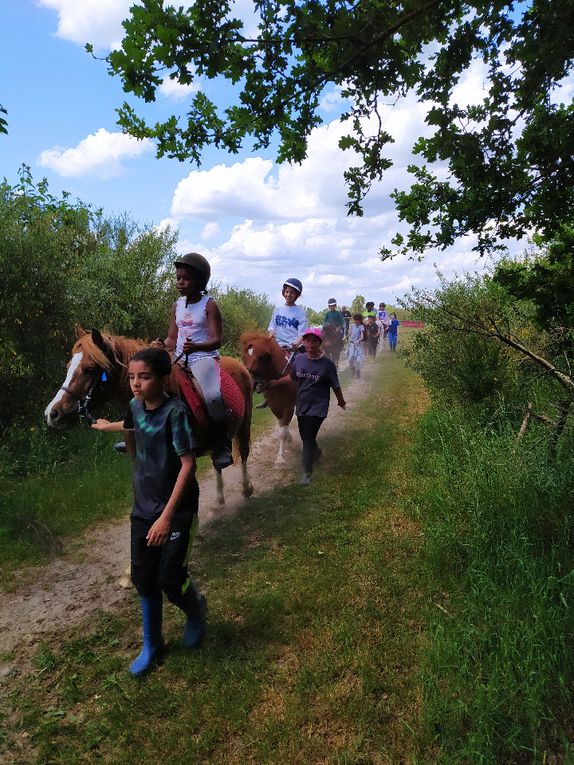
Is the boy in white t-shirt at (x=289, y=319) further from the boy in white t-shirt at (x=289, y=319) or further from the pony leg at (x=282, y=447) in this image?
the pony leg at (x=282, y=447)

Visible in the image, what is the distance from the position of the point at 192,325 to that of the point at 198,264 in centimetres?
59

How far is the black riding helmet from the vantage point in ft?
14.4

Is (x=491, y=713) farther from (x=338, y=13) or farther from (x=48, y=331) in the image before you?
(x=48, y=331)

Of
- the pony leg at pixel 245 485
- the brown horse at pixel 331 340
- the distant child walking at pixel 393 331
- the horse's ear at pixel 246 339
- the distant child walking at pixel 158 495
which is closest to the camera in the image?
the distant child walking at pixel 158 495

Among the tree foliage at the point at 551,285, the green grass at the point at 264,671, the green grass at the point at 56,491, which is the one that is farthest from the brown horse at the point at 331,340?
the tree foliage at the point at 551,285

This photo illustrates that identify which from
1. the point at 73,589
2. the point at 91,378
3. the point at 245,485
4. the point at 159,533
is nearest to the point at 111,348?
the point at 91,378

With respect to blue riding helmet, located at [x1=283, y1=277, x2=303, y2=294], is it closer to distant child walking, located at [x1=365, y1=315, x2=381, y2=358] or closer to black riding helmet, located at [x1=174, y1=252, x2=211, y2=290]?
black riding helmet, located at [x1=174, y1=252, x2=211, y2=290]

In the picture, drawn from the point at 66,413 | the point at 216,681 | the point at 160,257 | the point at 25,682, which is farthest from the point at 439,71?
the point at 160,257

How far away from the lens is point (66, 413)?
13.3ft

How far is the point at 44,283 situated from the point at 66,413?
4.32 m

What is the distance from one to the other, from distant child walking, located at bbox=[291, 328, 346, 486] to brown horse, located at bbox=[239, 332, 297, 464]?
0.59m

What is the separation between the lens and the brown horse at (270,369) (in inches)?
279

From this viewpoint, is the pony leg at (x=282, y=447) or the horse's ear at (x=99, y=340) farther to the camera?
the pony leg at (x=282, y=447)

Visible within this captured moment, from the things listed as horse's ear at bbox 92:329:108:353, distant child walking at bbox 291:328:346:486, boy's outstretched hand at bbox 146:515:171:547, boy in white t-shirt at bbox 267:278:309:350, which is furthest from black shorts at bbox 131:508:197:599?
boy in white t-shirt at bbox 267:278:309:350
